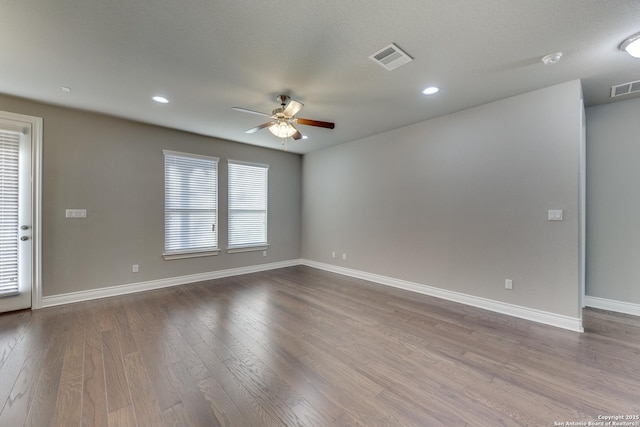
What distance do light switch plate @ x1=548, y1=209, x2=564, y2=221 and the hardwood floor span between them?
4.07ft

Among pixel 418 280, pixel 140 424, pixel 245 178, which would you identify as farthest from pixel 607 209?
pixel 245 178

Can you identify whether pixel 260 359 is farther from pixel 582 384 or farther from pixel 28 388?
pixel 582 384

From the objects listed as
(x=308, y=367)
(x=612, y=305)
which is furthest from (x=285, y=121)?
(x=612, y=305)

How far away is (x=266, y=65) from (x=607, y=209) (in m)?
4.63

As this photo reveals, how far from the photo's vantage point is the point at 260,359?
7.36 feet

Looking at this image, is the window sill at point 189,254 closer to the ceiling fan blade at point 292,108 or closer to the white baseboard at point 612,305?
the ceiling fan blade at point 292,108

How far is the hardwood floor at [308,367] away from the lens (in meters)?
1.64

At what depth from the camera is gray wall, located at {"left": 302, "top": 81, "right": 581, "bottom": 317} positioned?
2873 mm

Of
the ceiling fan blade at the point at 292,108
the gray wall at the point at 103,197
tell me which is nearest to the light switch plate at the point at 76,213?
the gray wall at the point at 103,197

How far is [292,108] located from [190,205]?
119 inches

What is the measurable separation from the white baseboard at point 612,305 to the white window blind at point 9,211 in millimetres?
7642

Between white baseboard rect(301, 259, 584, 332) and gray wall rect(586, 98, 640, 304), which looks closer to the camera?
white baseboard rect(301, 259, 584, 332)

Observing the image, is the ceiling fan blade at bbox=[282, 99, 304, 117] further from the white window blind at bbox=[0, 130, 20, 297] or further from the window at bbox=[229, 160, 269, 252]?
the white window blind at bbox=[0, 130, 20, 297]

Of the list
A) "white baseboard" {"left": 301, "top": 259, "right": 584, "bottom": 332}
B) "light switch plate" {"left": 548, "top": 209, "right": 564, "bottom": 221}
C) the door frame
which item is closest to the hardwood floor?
"white baseboard" {"left": 301, "top": 259, "right": 584, "bottom": 332}
